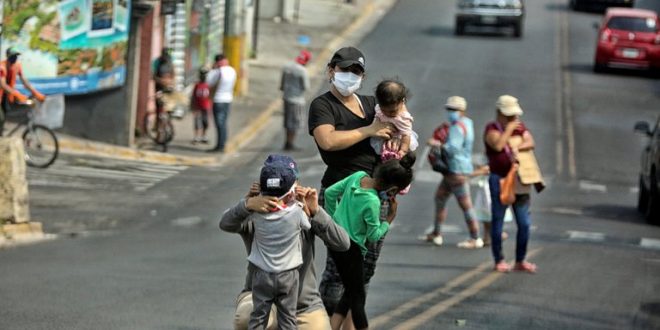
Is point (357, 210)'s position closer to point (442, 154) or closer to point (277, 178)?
point (277, 178)

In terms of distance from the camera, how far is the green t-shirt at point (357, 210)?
851 cm

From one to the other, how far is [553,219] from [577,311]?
843cm

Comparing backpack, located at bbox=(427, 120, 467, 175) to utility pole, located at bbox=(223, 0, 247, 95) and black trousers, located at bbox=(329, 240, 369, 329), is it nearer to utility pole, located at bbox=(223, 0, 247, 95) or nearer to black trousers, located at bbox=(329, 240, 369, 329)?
black trousers, located at bbox=(329, 240, 369, 329)

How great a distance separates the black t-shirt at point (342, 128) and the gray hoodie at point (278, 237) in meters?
0.99

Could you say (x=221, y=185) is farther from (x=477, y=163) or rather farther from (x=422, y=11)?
(x=422, y=11)

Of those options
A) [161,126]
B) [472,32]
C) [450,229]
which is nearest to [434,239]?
[450,229]

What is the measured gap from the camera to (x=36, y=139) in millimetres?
22094

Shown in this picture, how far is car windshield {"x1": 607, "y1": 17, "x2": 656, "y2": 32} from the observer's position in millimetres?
40312

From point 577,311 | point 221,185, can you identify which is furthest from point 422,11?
point 577,311

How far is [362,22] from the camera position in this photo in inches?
1863

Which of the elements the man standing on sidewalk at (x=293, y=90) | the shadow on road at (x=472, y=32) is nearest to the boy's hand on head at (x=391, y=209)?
the man standing on sidewalk at (x=293, y=90)

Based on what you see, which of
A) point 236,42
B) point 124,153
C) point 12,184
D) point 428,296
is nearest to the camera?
point 428,296

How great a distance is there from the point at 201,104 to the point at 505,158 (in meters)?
14.2

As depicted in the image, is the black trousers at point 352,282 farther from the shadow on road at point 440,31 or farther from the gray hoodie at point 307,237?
the shadow on road at point 440,31
